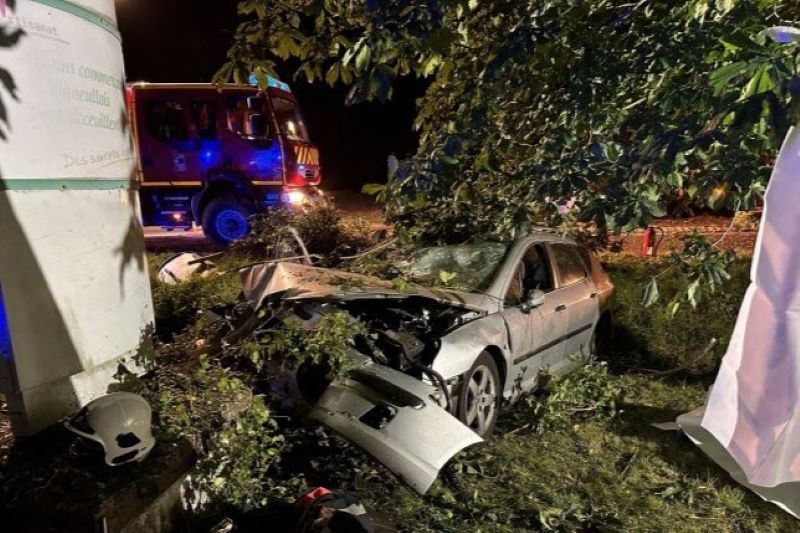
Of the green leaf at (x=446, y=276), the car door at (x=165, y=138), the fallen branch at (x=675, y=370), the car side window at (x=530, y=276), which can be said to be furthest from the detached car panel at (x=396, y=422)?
the car door at (x=165, y=138)

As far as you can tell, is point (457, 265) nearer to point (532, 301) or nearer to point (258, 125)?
point (532, 301)

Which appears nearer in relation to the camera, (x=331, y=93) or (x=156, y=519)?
(x=156, y=519)

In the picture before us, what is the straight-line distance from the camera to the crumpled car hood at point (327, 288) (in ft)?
12.7

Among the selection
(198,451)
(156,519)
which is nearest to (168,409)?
(198,451)

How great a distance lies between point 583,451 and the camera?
13.2 ft

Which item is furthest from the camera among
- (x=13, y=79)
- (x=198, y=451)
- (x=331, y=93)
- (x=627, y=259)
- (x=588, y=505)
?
(x=331, y=93)

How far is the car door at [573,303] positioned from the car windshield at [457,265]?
705mm

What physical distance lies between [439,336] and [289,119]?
7707mm

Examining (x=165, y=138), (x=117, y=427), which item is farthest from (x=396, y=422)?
(x=165, y=138)

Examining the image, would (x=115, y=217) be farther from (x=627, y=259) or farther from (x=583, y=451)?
(x=627, y=259)

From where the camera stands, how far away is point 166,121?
10023 millimetres

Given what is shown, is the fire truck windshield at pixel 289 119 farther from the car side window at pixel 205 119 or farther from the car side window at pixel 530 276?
the car side window at pixel 530 276

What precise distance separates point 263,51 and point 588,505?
3.46 meters

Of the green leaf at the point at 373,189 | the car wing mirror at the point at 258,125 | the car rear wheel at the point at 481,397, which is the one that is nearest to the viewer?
the green leaf at the point at 373,189
